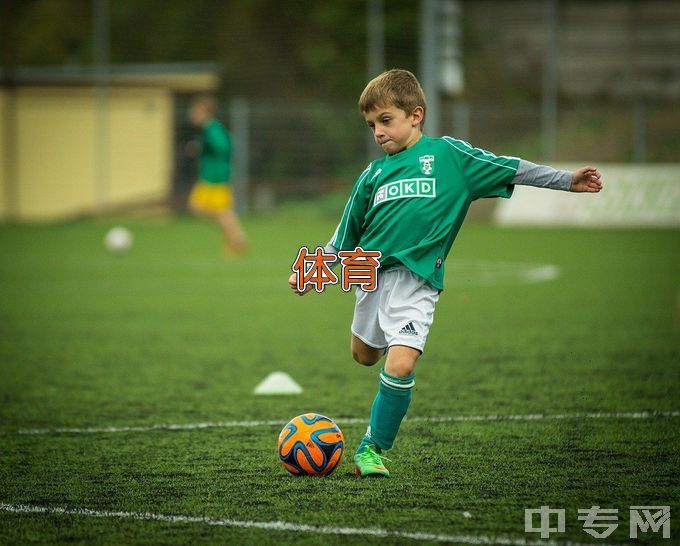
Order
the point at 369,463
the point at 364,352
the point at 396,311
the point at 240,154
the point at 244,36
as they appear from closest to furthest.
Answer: the point at 369,463 < the point at 396,311 < the point at 364,352 < the point at 240,154 < the point at 244,36

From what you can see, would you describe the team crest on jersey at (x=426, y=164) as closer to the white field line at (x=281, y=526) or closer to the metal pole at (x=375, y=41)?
the white field line at (x=281, y=526)

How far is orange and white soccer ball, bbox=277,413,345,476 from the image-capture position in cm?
496

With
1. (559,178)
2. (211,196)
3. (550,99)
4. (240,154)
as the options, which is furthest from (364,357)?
(240,154)

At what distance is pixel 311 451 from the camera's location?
4.96 metres

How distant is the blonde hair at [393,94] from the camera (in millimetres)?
4988

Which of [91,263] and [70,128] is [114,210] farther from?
[91,263]

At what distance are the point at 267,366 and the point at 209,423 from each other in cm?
200

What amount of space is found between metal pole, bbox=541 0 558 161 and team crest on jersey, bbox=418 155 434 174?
22.9m

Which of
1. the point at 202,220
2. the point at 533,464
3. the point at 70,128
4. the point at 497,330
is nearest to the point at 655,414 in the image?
the point at 533,464

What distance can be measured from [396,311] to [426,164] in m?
0.64

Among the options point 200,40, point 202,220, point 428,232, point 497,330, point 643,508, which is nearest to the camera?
point 643,508

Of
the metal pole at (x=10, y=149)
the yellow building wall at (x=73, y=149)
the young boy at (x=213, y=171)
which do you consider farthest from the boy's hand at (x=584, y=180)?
the metal pole at (x=10, y=149)

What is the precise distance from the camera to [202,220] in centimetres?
2895

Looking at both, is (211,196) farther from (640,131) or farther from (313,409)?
(640,131)
